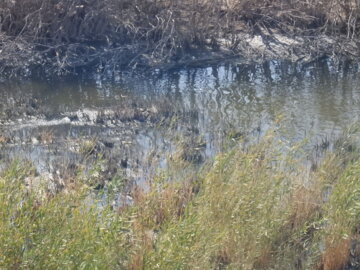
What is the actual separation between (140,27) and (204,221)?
989 centimetres

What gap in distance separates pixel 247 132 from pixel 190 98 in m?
2.49

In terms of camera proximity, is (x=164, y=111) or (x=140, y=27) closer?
(x=164, y=111)

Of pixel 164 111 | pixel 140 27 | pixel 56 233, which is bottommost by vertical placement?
pixel 164 111

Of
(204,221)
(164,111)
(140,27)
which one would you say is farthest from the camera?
(140,27)

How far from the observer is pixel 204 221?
5484mm

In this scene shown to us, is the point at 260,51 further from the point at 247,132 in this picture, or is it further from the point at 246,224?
the point at 246,224

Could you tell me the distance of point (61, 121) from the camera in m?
11.0

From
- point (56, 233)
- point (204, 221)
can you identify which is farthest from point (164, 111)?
point (56, 233)

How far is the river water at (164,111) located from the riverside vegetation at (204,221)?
1847 millimetres

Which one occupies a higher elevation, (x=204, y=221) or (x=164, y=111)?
(x=204, y=221)

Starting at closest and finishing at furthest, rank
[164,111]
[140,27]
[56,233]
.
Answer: [56,233] → [164,111] → [140,27]

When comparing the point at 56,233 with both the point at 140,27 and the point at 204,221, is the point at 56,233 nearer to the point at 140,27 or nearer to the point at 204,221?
the point at 204,221

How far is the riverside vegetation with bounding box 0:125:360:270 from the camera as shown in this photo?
480 centimetres

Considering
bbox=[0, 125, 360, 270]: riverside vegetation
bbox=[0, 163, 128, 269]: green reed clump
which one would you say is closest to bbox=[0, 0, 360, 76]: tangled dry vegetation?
bbox=[0, 125, 360, 270]: riverside vegetation
